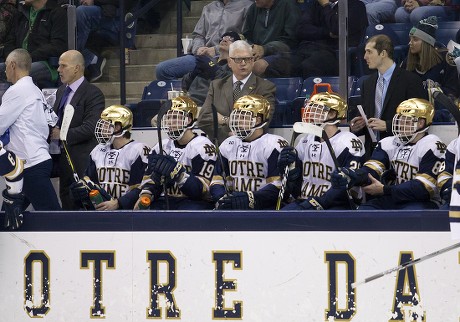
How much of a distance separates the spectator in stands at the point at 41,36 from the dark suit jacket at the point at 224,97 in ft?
4.37

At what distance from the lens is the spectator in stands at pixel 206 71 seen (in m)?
7.63

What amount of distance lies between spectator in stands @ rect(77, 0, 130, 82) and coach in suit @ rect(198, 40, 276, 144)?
113cm

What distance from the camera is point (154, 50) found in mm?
8453

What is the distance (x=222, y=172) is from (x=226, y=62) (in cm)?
130

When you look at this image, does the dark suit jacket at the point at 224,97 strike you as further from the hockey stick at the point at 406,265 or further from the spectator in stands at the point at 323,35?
the hockey stick at the point at 406,265

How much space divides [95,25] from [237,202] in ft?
8.04

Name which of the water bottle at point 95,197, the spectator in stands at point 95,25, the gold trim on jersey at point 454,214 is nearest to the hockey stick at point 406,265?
the gold trim on jersey at point 454,214

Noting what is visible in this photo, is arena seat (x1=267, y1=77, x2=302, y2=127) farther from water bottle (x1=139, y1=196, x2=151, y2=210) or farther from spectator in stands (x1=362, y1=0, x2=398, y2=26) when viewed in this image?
water bottle (x1=139, y1=196, x2=151, y2=210)

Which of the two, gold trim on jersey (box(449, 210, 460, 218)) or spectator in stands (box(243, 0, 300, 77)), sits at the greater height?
spectator in stands (box(243, 0, 300, 77))

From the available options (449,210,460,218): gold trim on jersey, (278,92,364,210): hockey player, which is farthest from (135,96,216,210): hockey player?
(449,210,460,218): gold trim on jersey

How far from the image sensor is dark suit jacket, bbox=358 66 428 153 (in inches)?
270

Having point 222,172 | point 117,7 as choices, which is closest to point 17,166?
point 222,172

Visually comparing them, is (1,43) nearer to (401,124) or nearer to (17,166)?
(17,166)

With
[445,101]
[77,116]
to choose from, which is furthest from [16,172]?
[445,101]
